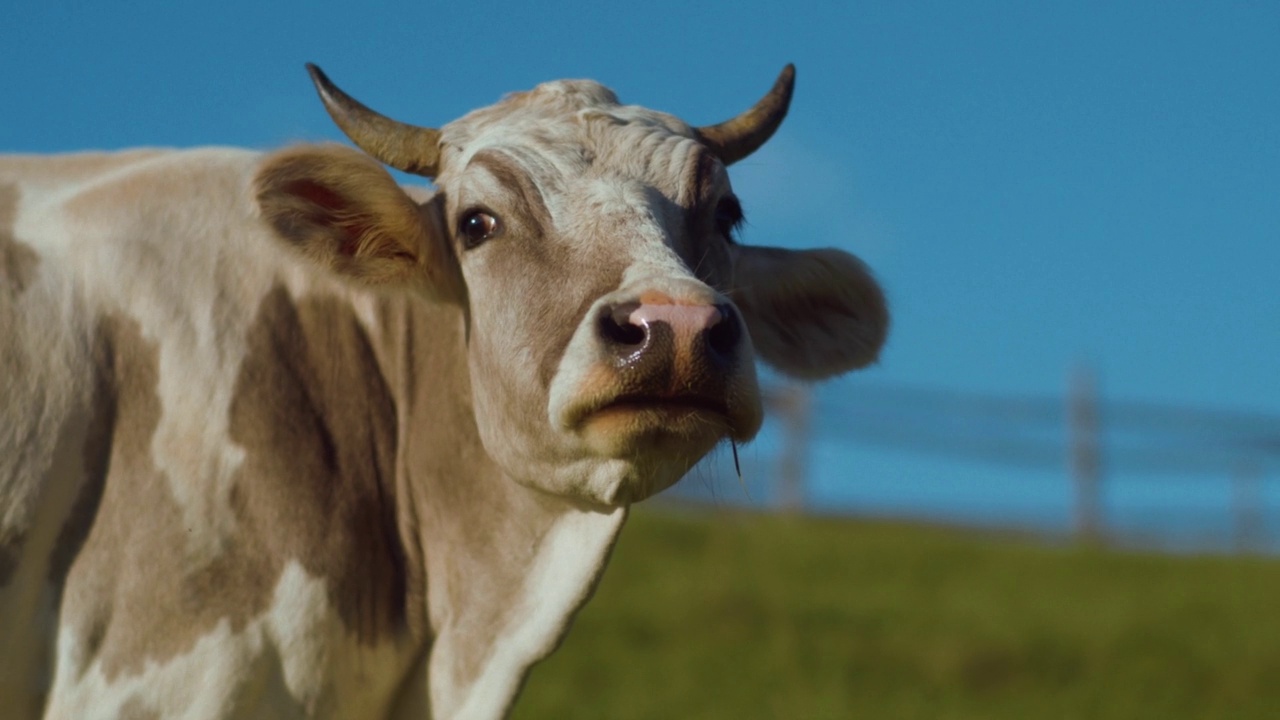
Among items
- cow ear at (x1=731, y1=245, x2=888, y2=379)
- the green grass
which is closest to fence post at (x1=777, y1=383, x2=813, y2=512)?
the green grass

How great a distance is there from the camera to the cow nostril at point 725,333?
3814 mm

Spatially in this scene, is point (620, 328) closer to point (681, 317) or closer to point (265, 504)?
point (681, 317)

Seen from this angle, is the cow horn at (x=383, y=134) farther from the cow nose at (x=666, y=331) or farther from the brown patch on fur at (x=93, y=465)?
the cow nose at (x=666, y=331)

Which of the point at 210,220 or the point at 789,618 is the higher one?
the point at 210,220

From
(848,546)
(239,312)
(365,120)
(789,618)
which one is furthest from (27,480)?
(848,546)

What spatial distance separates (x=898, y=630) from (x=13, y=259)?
1315 cm

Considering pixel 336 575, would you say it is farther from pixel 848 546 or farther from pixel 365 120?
pixel 848 546

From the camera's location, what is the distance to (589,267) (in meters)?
4.12

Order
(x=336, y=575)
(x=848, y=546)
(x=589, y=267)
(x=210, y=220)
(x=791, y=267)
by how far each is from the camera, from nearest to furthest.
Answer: (x=589, y=267) < (x=336, y=575) < (x=210, y=220) < (x=791, y=267) < (x=848, y=546)

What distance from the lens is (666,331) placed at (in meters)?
3.74

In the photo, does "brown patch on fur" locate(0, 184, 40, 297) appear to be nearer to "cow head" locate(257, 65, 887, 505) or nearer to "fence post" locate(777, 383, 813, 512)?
"cow head" locate(257, 65, 887, 505)

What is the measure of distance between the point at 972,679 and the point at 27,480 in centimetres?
1242

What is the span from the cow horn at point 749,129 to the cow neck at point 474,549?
3.04 ft

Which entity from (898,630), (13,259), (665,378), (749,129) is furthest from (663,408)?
(898,630)
